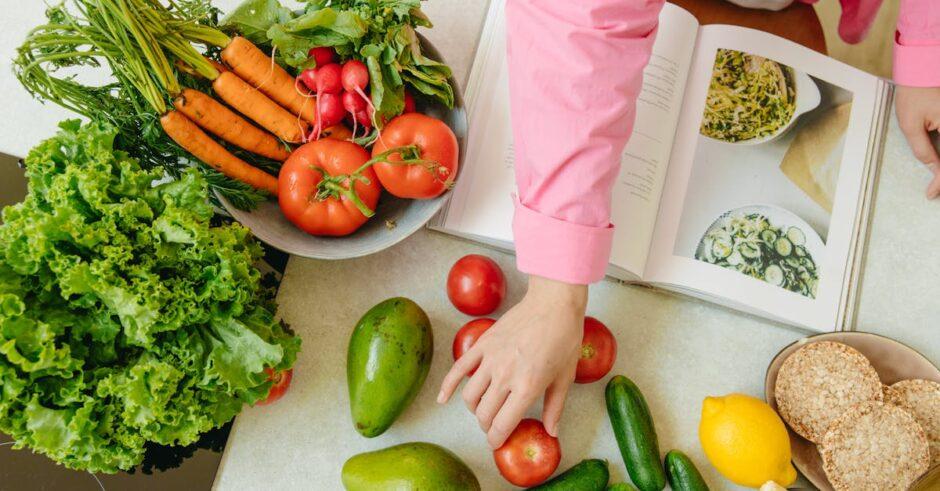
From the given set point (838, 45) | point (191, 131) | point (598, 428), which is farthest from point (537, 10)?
point (838, 45)

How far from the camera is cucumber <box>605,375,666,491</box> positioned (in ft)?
2.61

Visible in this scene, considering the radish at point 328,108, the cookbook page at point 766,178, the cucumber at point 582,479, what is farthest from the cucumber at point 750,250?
the radish at point 328,108

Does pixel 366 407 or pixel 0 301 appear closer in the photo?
pixel 0 301

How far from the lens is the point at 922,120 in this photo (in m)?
0.94

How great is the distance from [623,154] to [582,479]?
43 centimetres

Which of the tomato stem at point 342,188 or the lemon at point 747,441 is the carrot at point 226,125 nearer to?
the tomato stem at point 342,188

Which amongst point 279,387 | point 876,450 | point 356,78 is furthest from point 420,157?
point 876,450

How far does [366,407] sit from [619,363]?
34 cm

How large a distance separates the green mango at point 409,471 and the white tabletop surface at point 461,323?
6 centimetres

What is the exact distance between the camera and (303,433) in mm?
822

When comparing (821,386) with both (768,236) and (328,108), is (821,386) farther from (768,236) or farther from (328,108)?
(328,108)

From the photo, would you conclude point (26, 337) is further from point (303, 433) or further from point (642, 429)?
point (642, 429)

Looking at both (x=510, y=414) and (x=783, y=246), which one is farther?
(x=783, y=246)

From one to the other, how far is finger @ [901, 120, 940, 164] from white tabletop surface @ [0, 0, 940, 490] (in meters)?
0.06
